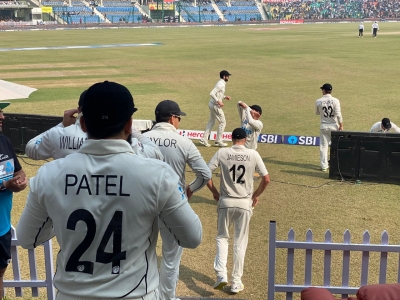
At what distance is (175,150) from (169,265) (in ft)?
4.11

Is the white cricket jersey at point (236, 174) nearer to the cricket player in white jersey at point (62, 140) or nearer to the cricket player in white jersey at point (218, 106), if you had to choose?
the cricket player in white jersey at point (62, 140)

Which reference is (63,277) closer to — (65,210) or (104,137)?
(65,210)

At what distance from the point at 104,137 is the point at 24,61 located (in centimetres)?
3308

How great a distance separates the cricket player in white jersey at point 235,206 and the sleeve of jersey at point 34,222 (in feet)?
11.4

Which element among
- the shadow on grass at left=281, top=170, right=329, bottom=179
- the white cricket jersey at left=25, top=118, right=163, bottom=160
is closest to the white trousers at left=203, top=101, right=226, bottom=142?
the shadow on grass at left=281, top=170, right=329, bottom=179

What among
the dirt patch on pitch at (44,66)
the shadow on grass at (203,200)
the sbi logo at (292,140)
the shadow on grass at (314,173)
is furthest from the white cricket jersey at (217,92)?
the dirt patch on pitch at (44,66)

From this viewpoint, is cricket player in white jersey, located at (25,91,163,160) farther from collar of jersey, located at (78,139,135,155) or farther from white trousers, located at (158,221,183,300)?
collar of jersey, located at (78,139,135,155)

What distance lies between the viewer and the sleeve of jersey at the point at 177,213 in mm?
2451

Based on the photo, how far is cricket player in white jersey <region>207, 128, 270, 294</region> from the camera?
5.91 metres

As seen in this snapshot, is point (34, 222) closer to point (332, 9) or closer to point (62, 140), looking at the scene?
point (62, 140)

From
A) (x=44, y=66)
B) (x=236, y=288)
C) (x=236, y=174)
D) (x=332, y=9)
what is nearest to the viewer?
(x=236, y=288)

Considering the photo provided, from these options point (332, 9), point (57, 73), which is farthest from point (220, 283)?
point (332, 9)

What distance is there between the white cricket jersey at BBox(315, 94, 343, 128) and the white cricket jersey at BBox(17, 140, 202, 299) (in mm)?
8820

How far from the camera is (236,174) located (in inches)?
242
